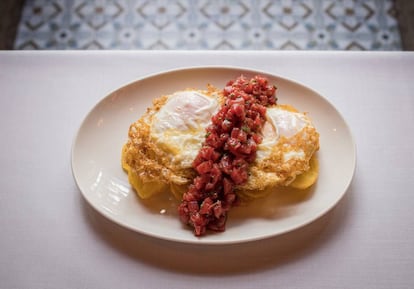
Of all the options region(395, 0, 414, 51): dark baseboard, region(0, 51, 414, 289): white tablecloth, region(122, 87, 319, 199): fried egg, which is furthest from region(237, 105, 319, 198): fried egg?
region(395, 0, 414, 51): dark baseboard

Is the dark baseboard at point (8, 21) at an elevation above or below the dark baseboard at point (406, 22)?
below

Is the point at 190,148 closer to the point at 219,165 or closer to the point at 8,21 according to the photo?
the point at 219,165

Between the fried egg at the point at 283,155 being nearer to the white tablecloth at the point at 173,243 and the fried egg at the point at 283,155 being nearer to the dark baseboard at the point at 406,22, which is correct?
the white tablecloth at the point at 173,243

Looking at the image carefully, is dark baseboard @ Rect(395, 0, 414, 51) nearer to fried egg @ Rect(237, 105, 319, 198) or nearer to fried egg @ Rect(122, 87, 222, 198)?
fried egg @ Rect(237, 105, 319, 198)

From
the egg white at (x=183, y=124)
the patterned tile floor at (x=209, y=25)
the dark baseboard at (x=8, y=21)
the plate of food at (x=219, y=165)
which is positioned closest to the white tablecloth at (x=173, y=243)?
the plate of food at (x=219, y=165)

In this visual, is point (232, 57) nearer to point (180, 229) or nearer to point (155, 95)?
point (155, 95)

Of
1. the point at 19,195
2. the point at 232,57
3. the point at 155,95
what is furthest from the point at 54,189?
the point at 232,57
